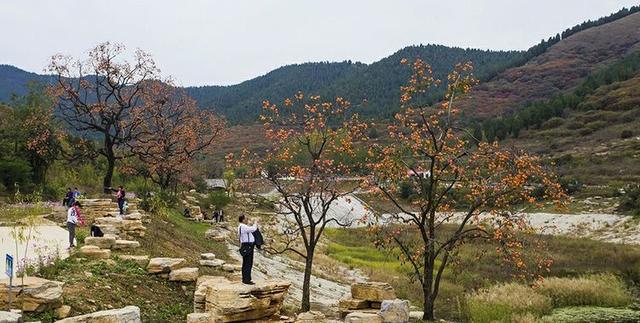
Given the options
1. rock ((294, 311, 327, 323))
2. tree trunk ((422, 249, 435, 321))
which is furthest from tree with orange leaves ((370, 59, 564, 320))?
rock ((294, 311, 327, 323))

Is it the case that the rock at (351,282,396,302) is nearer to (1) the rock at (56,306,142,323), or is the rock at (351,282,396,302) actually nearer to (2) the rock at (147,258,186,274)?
(2) the rock at (147,258,186,274)

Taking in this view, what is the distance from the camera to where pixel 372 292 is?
56.1 ft

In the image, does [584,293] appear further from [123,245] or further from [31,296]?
[31,296]

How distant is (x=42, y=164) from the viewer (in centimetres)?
3809

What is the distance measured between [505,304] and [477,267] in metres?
13.2

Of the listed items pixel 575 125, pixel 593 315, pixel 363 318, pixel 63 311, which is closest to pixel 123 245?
pixel 63 311

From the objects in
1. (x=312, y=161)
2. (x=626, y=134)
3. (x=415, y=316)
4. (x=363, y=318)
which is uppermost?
(x=626, y=134)

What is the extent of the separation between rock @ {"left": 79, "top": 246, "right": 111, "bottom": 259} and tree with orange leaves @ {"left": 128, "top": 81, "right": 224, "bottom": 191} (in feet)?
48.3

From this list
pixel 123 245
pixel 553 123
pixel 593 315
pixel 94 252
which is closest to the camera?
pixel 94 252

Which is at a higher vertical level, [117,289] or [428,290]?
[117,289]

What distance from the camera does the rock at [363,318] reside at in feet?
48.3

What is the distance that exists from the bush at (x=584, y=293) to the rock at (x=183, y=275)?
590 inches

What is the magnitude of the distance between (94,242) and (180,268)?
321 centimetres

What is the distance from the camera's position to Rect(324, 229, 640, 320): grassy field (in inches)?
1046
